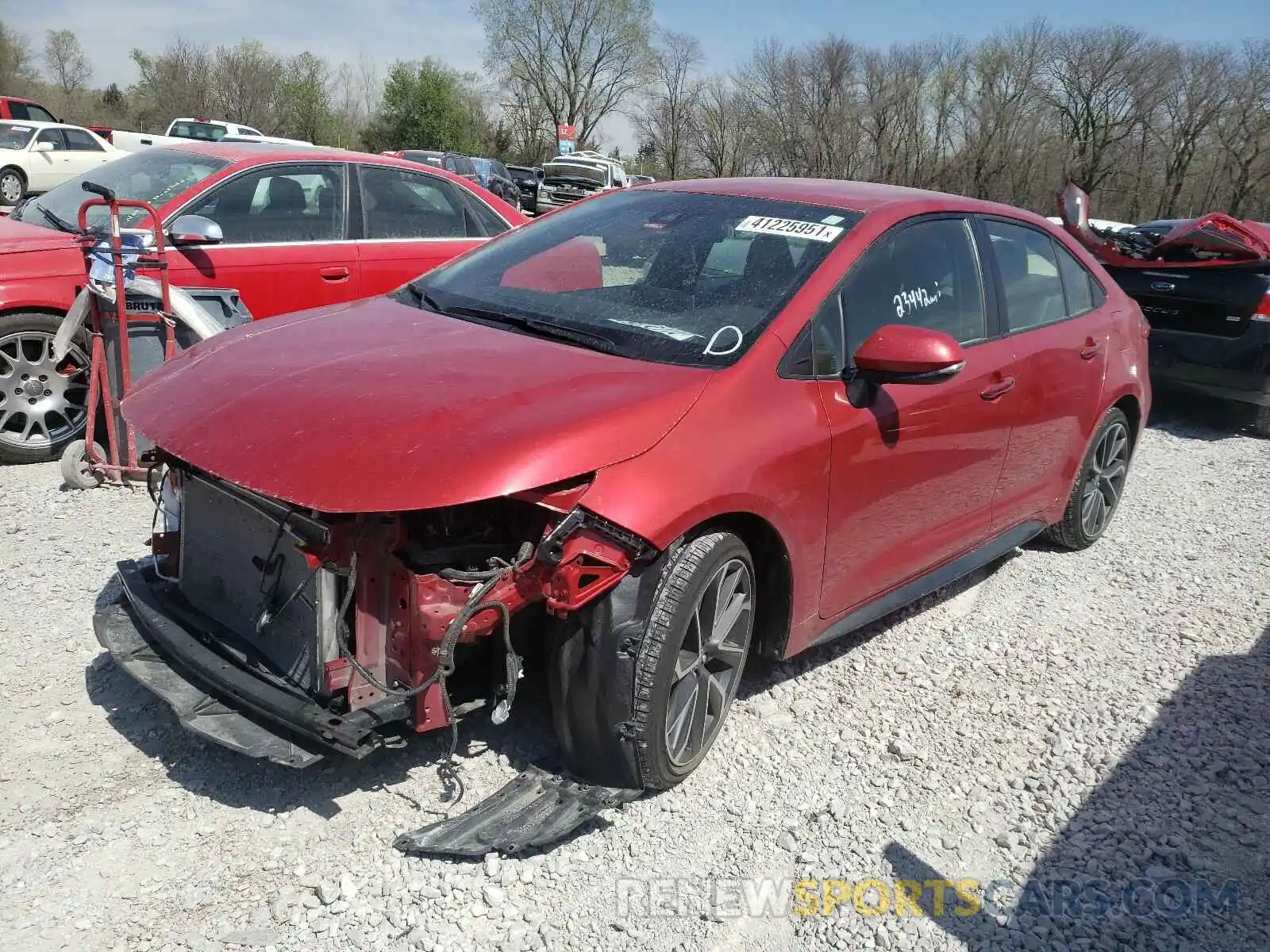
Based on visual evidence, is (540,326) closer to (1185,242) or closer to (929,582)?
(929,582)

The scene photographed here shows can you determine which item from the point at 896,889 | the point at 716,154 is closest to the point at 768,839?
the point at 896,889

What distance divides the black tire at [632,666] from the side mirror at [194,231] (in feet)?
12.5

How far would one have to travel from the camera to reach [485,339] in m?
3.19

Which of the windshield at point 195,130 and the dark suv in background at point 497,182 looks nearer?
the dark suv in background at point 497,182

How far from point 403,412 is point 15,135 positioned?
21.3 metres

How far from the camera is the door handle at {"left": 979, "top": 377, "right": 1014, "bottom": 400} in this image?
12.5 feet

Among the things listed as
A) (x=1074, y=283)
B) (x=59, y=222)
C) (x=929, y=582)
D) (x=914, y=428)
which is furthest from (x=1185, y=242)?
(x=59, y=222)

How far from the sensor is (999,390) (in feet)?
12.7

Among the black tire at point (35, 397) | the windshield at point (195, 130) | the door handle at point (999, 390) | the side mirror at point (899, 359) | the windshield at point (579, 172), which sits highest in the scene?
the windshield at point (195, 130)

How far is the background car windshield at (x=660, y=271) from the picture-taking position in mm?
3164

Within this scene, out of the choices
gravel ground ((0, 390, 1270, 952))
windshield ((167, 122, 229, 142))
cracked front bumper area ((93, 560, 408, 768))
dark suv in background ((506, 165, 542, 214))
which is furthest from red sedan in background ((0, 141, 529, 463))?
windshield ((167, 122, 229, 142))

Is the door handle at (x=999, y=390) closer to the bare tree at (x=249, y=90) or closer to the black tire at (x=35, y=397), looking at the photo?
the black tire at (x=35, y=397)

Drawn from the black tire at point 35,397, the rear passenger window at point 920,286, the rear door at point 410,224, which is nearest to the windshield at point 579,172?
the rear door at point 410,224

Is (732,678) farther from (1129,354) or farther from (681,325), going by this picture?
(1129,354)
